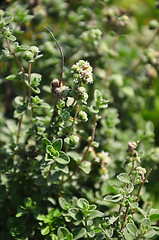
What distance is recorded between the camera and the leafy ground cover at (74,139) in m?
1.23

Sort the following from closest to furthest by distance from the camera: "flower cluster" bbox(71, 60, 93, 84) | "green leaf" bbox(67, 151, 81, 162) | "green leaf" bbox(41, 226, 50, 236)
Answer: "flower cluster" bbox(71, 60, 93, 84) < "green leaf" bbox(41, 226, 50, 236) < "green leaf" bbox(67, 151, 81, 162)

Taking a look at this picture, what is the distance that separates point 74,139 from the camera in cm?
122

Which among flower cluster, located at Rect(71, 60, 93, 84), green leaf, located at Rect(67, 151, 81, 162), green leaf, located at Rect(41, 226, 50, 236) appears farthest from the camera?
green leaf, located at Rect(67, 151, 81, 162)

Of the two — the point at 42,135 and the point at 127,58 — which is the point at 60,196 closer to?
Result: the point at 42,135

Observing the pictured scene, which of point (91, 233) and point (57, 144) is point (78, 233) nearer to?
point (91, 233)

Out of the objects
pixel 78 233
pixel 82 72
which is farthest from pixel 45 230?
pixel 82 72

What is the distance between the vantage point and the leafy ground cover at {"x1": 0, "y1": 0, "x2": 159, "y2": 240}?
4.04ft

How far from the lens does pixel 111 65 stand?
7.30ft

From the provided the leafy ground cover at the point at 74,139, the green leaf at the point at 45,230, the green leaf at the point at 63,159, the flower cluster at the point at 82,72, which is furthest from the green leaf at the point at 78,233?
the flower cluster at the point at 82,72

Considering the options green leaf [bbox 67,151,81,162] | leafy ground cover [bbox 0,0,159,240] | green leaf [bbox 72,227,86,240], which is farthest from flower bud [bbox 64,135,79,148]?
green leaf [bbox 72,227,86,240]

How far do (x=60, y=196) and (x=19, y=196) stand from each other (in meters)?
0.21

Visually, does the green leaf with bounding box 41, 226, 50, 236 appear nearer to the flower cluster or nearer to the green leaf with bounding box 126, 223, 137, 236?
the green leaf with bounding box 126, 223, 137, 236

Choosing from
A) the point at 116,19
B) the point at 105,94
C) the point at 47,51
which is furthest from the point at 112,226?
the point at 116,19

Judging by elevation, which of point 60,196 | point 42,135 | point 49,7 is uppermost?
point 49,7
